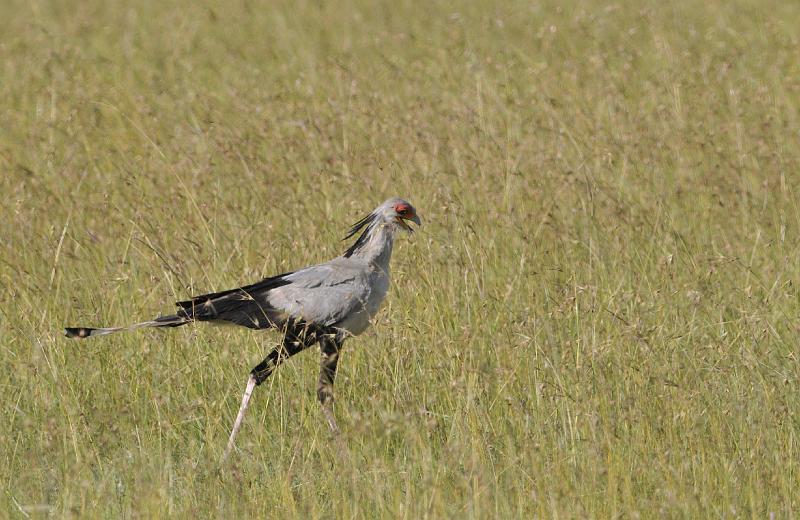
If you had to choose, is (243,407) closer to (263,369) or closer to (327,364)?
(263,369)

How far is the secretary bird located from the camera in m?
4.67

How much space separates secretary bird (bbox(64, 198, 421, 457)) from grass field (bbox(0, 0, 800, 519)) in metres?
0.12

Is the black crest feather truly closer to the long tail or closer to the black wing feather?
the black wing feather

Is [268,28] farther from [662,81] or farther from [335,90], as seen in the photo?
[662,81]

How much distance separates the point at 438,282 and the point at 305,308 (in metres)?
0.70

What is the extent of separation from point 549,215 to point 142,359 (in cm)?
243

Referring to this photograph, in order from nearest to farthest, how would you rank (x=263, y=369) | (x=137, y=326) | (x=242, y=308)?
(x=263, y=369), (x=137, y=326), (x=242, y=308)

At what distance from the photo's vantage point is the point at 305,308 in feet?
15.9

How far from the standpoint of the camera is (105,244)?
20.5 ft

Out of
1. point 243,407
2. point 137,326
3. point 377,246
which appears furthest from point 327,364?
point 137,326

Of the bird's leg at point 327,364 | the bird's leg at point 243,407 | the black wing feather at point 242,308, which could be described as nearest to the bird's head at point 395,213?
the black wing feather at point 242,308

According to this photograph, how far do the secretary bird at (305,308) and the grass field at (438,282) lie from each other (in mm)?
119

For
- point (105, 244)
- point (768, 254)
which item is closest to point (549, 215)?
point (768, 254)

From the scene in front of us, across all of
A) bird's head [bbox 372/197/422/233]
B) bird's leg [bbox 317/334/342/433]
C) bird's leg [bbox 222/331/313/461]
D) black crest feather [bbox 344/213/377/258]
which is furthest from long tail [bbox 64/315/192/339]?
bird's head [bbox 372/197/422/233]
